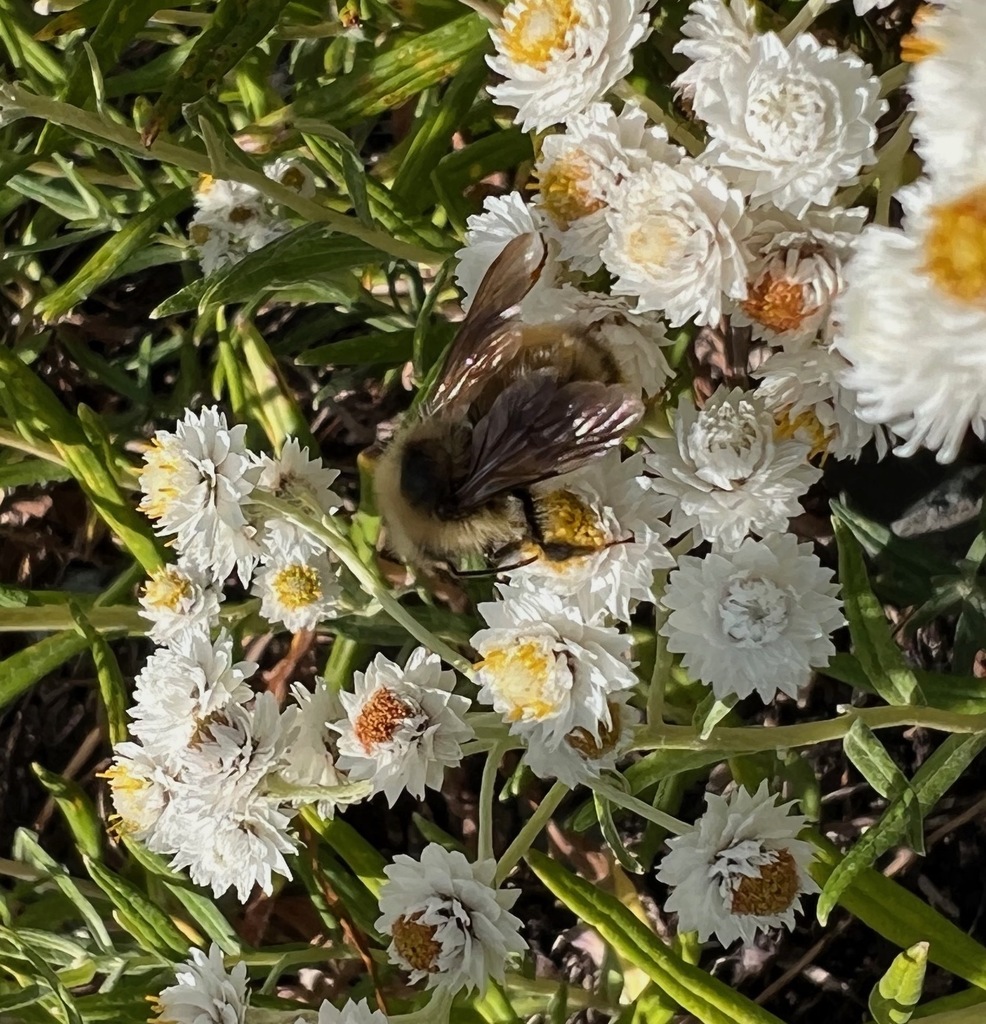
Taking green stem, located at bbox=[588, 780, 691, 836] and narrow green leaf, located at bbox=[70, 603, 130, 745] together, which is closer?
green stem, located at bbox=[588, 780, 691, 836]

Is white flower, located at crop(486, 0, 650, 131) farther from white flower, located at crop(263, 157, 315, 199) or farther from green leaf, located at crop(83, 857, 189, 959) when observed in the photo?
green leaf, located at crop(83, 857, 189, 959)

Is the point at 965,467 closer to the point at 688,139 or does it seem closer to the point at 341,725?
the point at 688,139

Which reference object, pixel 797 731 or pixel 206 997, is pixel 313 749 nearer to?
pixel 206 997

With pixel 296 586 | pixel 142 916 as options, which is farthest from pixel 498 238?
pixel 142 916

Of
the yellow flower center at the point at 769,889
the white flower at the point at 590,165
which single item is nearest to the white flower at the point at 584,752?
the yellow flower center at the point at 769,889

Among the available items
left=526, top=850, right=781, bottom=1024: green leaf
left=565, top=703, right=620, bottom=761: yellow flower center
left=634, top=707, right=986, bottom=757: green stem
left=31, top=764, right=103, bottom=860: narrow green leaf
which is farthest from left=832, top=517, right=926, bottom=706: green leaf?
left=31, top=764, right=103, bottom=860: narrow green leaf

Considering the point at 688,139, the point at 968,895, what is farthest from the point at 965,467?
the point at 688,139

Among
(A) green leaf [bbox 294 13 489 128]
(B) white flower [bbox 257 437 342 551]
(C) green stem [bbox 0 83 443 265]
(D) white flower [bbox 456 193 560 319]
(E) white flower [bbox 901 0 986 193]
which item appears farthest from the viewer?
(A) green leaf [bbox 294 13 489 128]
